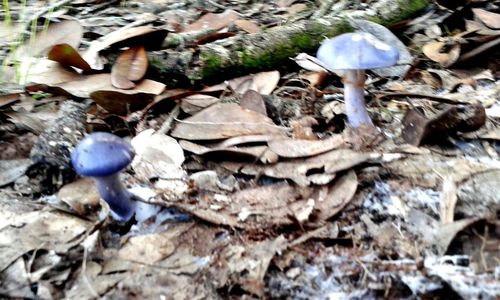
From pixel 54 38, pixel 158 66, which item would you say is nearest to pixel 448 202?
pixel 158 66

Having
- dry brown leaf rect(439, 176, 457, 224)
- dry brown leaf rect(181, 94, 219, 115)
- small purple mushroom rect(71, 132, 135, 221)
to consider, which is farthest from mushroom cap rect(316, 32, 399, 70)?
small purple mushroom rect(71, 132, 135, 221)

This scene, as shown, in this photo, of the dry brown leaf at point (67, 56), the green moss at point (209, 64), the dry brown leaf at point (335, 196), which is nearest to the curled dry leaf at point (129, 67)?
the dry brown leaf at point (67, 56)

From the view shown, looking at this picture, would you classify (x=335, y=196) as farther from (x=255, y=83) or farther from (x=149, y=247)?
(x=255, y=83)

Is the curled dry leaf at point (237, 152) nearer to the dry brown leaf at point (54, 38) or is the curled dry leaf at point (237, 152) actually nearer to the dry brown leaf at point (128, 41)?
the dry brown leaf at point (128, 41)

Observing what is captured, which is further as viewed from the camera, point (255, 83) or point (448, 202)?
point (255, 83)

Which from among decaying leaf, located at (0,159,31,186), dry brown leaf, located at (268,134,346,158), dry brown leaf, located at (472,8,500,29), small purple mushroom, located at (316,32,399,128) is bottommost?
decaying leaf, located at (0,159,31,186)

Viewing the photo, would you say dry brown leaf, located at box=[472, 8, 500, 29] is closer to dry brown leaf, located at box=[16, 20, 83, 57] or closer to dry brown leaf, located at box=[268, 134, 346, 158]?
dry brown leaf, located at box=[268, 134, 346, 158]

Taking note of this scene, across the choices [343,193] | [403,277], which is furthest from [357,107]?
[403,277]
